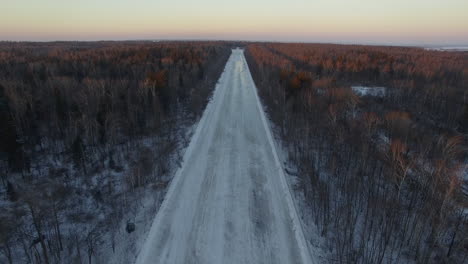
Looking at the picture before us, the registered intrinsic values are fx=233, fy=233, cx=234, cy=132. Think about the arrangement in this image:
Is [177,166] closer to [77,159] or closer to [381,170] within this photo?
[77,159]

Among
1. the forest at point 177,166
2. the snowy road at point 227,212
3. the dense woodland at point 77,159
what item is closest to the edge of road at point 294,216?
the snowy road at point 227,212

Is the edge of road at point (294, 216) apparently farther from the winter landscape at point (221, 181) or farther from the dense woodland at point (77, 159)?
the dense woodland at point (77, 159)

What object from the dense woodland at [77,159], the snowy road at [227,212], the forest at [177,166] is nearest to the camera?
the snowy road at [227,212]

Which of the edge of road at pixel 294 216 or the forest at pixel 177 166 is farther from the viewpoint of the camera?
the forest at pixel 177 166

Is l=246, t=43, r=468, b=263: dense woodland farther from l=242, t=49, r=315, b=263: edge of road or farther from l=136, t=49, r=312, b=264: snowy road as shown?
l=136, t=49, r=312, b=264: snowy road

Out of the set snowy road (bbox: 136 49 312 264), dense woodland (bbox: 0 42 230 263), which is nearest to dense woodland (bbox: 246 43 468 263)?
snowy road (bbox: 136 49 312 264)
